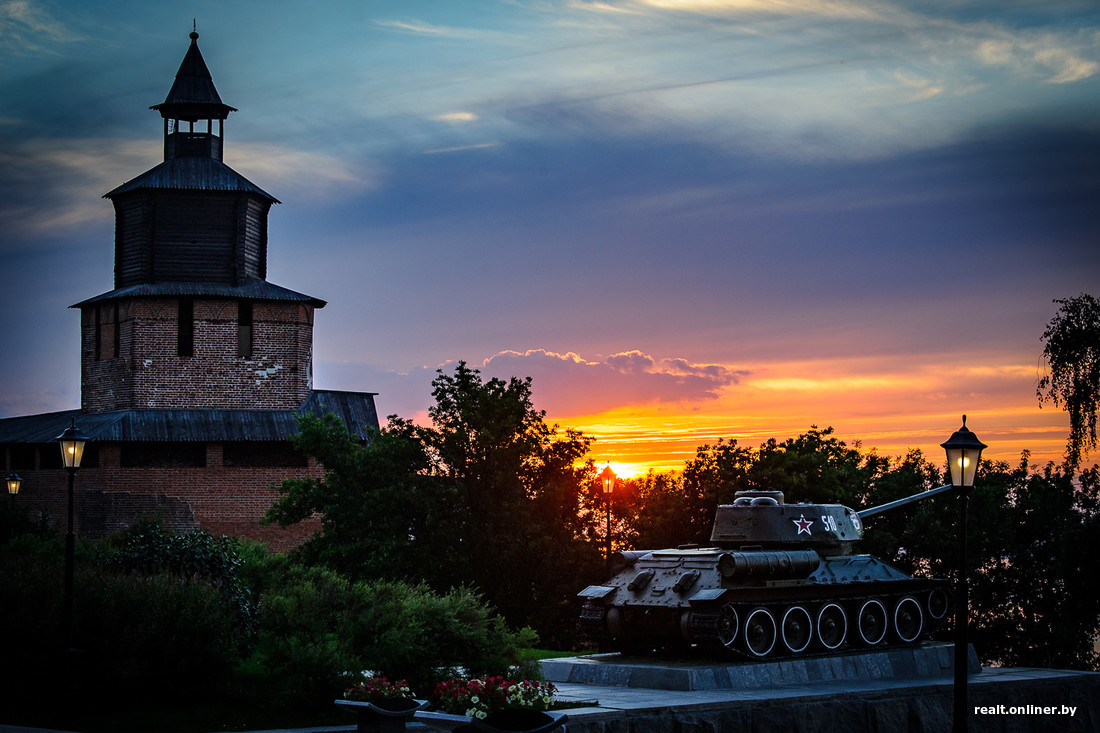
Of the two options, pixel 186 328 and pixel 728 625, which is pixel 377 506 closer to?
pixel 728 625

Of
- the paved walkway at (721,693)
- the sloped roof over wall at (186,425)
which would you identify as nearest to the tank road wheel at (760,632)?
the paved walkway at (721,693)

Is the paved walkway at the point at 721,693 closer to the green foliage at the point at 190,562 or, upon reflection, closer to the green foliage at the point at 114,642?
the green foliage at the point at 114,642

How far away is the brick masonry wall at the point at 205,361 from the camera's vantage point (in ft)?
142

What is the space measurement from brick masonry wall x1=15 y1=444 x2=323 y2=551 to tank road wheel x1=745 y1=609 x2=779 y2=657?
25.6 metres

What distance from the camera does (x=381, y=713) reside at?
13320 millimetres

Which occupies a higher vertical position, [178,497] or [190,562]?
[190,562]

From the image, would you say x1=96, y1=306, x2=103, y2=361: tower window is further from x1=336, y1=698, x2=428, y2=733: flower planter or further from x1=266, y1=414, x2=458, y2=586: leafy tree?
x1=336, y1=698, x2=428, y2=733: flower planter

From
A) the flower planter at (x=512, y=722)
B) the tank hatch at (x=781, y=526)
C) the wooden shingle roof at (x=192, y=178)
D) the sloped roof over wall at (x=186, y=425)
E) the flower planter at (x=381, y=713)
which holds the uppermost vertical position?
the wooden shingle roof at (x=192, y=178)

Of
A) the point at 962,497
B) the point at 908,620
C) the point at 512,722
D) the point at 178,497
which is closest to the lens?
the point at 512,722

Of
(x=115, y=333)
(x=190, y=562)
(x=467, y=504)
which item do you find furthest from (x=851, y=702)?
(x=115, y=333)

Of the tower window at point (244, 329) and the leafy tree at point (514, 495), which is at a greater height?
the tower window at point (244, 329)

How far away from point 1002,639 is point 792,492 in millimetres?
7922

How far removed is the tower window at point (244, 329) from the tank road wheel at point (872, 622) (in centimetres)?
2974

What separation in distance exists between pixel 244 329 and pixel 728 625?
100 feet
